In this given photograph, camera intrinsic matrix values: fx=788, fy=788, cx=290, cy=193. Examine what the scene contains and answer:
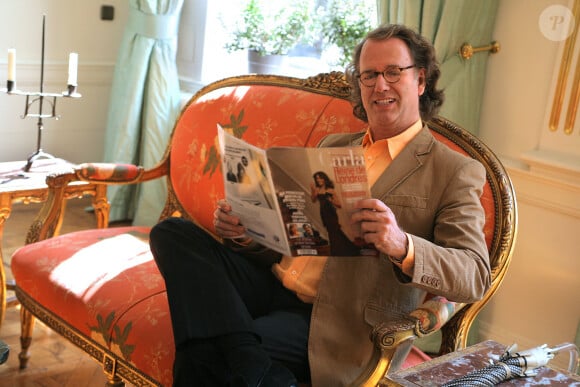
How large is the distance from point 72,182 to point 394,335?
147cm

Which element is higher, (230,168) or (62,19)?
(62,19)

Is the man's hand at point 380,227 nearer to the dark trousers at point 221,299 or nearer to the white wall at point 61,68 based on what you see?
the dark trousers at point 221,299

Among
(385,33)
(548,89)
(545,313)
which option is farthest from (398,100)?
(545,313)

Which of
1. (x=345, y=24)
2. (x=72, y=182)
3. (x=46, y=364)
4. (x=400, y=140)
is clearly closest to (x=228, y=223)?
(x=400, y=140)

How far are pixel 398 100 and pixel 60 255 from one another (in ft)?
3.62

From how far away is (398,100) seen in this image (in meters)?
1.83

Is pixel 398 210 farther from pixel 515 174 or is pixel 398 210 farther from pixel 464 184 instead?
pixel 515 174

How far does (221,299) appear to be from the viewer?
1705mm

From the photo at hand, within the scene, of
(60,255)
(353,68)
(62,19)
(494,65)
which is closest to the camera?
(353,68)

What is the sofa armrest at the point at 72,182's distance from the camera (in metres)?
2.46

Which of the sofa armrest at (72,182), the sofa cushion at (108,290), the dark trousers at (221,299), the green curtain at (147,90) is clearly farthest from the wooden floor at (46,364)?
the green curtain at (147,90)

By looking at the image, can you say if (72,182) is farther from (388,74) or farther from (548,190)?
(548,190)

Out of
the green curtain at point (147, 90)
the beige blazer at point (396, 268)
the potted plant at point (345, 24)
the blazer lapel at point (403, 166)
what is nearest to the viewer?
the beige blazer at point (396, 268)

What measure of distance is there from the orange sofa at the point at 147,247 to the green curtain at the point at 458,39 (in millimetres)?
409
